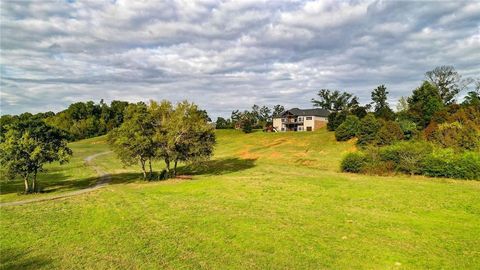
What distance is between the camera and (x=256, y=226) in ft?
61.5

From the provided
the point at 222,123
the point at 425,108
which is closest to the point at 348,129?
the point at 425,108

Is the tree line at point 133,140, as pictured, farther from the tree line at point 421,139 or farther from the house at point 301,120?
the house at point 301,120

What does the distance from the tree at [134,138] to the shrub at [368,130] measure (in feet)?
124

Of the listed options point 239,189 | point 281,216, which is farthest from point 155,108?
point 281,216

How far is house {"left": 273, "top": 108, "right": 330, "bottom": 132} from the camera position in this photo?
10956 cm

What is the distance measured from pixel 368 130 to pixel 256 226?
157ft

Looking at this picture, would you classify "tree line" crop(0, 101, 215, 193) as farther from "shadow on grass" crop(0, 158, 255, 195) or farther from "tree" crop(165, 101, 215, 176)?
"shadow on grass" crop(0, 158, 255, 195)

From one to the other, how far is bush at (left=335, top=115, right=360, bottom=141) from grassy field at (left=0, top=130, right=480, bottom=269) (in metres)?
32.7

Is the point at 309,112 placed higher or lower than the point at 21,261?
higher

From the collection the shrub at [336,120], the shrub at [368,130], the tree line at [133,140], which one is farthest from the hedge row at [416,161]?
the shrub at [336,120]

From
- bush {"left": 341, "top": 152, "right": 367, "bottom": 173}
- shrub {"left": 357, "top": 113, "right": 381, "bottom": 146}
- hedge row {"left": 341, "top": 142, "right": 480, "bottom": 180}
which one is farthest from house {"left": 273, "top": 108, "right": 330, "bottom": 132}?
hedge row {"left": 341, "top": 142, "right": 480, "bottom": 180}

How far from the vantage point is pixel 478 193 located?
86.0ft

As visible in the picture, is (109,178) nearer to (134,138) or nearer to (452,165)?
(134,138)

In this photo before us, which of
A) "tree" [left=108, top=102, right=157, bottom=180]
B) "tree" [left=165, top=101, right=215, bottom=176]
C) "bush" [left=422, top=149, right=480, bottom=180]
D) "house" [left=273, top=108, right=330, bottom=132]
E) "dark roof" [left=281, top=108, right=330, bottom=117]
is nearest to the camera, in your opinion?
"bush" [left=422, top=149, right=480, bottom=180]
